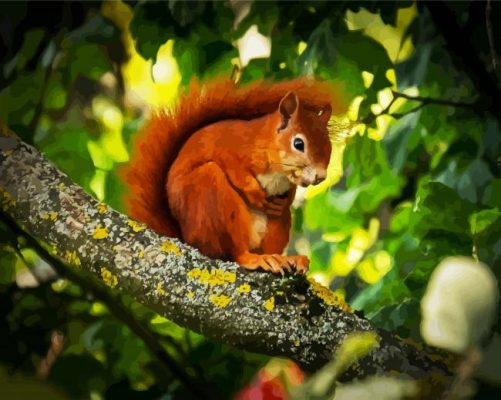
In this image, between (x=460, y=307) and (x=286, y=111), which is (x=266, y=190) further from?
(x=460, y=307)

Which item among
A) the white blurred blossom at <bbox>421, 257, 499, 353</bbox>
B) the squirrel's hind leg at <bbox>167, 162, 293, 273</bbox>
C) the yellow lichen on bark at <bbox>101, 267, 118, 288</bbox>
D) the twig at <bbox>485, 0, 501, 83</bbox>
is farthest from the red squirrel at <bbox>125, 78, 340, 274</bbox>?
the white blurred blossom at <bbox>421, 257, 499, 353</bbox>

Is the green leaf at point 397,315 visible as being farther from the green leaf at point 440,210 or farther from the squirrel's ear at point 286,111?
the squirrel's ear at point 286,111

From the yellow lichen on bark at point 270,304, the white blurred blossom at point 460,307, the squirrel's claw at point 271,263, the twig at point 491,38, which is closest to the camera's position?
the white blurred blossom at point 460,307

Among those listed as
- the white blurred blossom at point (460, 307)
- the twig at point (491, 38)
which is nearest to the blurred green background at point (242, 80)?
the twig at point (491, 38)

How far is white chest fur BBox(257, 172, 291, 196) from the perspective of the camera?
0.82m

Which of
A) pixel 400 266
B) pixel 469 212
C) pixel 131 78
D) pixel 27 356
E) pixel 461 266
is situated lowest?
pixel 27 356

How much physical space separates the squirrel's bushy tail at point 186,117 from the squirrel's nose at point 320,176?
0.30ft

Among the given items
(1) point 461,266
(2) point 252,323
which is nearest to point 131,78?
(2) point 252,323

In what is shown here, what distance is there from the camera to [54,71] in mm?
889

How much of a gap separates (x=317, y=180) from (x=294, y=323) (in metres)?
0.23

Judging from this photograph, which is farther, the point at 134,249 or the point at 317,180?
the point at 317,180

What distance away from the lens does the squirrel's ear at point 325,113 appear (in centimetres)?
85

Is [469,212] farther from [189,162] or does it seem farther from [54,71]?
[54,71]

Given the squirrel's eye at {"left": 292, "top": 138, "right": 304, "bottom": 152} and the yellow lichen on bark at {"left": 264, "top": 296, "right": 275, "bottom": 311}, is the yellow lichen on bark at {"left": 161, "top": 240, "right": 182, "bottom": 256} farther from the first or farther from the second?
the squirrel's eye at {"left": 292, "top": 138, "right": 304, "bottom": 152}
